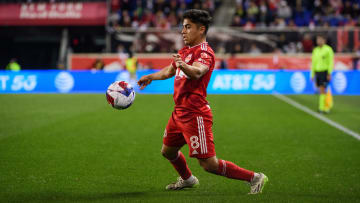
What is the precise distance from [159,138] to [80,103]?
792 centimetres

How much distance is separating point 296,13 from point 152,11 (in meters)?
8.86

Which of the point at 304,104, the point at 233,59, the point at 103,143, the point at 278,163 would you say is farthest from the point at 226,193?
the point at 233,59

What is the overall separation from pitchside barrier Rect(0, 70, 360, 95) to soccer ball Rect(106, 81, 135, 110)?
16.3 metres

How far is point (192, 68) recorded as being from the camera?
4.35 metres

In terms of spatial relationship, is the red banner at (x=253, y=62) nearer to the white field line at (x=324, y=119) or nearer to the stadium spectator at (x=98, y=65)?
the stadium spectator at (x=98, y=65)

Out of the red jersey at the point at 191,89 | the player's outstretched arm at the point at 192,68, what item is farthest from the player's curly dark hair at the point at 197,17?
the player's outstretched arm at the point at 192,68

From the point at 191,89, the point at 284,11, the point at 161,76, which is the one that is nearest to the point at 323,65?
the point at 161,76

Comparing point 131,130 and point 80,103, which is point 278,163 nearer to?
point 131,130

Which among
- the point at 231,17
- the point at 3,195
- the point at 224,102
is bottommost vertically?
the point at 224,102

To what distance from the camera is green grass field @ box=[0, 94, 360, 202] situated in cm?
518

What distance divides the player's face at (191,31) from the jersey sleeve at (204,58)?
17 cm

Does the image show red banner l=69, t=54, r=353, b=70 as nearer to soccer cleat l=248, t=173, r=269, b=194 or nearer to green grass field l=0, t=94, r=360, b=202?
green grass field l=0, t=94, r=360, b=202

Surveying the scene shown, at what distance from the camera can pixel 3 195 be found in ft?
16.3

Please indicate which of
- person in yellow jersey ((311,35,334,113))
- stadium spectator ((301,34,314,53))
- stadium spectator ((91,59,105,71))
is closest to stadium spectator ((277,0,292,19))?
stadium spectator ((301,34,314,53))
